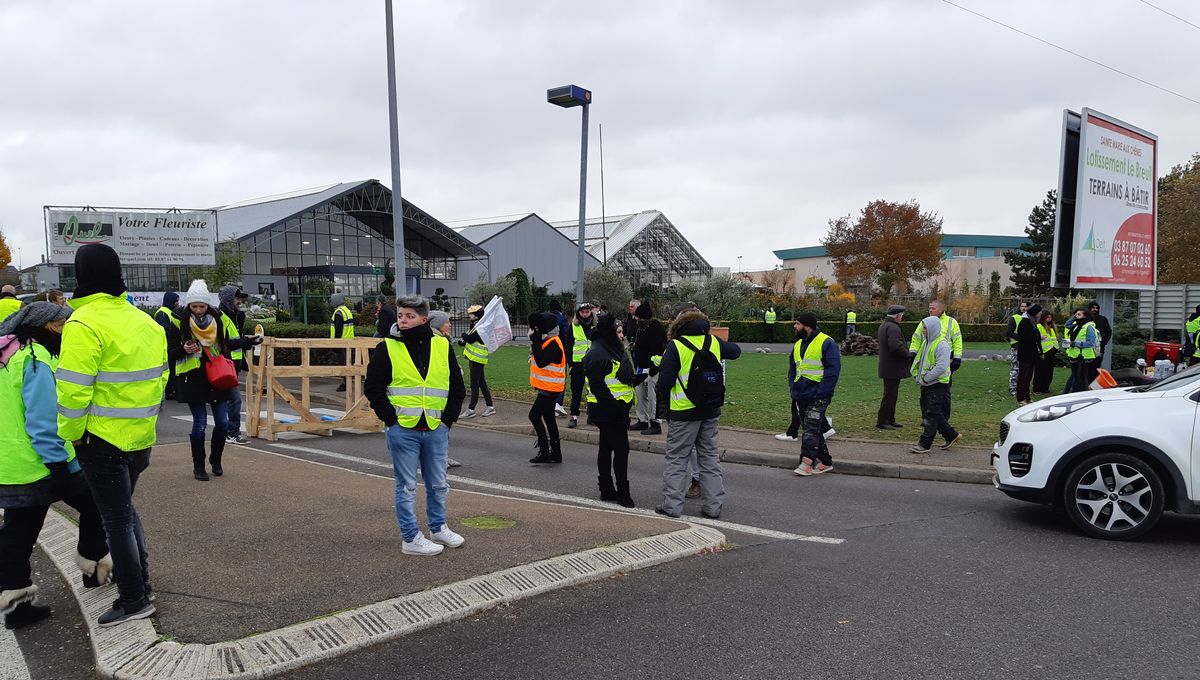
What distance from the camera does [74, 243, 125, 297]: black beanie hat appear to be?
3.94 meters

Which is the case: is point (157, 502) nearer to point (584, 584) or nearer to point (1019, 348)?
point (584, 584)

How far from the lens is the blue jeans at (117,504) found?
12.8 ft

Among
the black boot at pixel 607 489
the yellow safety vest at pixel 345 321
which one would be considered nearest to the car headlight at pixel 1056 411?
the black boot at pixel 607 489

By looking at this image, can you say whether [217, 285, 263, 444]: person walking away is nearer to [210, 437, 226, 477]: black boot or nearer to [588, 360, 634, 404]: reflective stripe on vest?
[210, 437, 226, 477]: black boot

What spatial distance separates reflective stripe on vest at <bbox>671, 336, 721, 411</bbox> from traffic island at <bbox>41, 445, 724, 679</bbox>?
39.9 inches

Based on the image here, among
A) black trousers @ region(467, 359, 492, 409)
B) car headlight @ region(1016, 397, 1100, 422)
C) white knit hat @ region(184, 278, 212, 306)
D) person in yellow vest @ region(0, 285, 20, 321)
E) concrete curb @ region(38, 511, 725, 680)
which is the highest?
white knit hat @ region(184, 278, 212, 306)

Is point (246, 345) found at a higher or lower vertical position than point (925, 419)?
higher

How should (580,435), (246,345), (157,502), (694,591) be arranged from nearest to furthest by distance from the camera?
(694,591), (157,502), (246,345), (580,435)

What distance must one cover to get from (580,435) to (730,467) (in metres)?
2.69

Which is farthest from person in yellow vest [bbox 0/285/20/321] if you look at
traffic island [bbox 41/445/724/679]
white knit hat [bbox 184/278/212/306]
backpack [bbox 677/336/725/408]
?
backpack [bbox 677/336/725/408]

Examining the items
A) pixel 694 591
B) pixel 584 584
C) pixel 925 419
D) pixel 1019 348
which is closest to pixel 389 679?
pixel 584 584

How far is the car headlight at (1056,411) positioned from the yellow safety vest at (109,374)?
641cm

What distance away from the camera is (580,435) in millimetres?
11219

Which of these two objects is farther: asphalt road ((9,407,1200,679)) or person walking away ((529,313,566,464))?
person walking away ((529,313,566,464))
